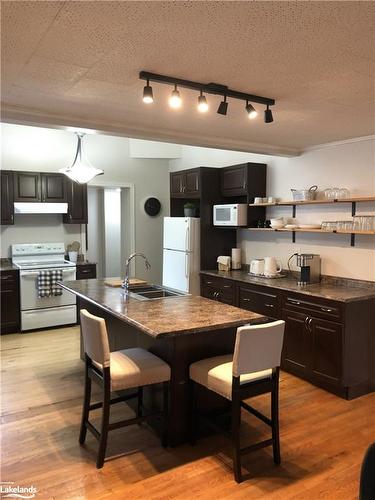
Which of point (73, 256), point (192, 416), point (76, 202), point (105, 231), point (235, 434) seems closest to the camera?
point (235, 434)

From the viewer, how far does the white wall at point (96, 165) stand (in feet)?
19.3

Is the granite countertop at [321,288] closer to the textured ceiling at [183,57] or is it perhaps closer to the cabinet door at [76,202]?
the textured ceiling at [183,57]

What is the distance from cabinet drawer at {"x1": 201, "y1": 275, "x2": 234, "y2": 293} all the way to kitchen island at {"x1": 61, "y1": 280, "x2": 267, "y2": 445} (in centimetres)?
161

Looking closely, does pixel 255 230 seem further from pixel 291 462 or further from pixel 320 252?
pixel 291 462

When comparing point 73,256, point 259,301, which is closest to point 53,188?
point 73,256

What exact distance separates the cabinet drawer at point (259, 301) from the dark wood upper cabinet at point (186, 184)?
65.0 inches

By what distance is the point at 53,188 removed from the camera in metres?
5.89

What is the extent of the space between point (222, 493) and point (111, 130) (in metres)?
2.83

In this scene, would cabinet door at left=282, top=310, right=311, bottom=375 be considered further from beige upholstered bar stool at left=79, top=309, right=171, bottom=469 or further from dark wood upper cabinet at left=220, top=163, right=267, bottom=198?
dark wood upper cabinet at left=220, top=163, right=267, bottom=198

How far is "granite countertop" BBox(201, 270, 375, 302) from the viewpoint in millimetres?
3598

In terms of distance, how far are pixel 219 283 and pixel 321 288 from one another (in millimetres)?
1386

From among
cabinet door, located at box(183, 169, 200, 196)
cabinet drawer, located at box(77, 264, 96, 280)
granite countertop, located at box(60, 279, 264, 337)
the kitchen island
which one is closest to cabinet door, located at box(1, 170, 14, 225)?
cabinet drawer, located at box(77, 264, 96, 280)

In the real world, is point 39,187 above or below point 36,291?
above

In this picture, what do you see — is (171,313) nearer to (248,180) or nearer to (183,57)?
(183,57)
